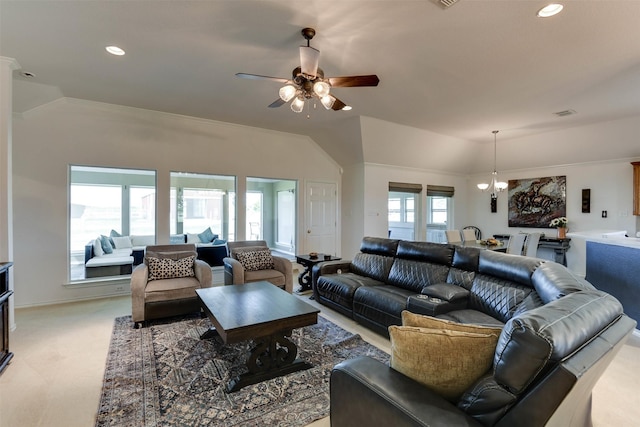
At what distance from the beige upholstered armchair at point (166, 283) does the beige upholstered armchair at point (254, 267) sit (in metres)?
0.43

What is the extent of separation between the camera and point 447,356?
1230 mm

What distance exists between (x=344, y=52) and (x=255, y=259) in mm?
3065

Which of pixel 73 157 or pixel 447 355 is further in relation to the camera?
pixel 73 157

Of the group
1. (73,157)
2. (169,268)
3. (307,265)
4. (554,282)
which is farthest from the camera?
(307,265)

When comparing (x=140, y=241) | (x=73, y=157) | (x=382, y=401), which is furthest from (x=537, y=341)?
(x=140, y=241)

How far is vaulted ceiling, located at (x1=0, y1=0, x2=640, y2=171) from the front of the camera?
2348 millimetres

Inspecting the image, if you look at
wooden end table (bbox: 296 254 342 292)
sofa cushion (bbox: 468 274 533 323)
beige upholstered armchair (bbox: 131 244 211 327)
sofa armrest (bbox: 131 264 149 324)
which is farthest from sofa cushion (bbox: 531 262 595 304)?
sofa armrest (bbox: 131 264 149 324)

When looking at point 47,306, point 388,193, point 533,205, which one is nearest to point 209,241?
point 47,306

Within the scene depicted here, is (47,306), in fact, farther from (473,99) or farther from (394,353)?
(473,99)

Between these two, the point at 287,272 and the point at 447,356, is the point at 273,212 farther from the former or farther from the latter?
the point at 447,356

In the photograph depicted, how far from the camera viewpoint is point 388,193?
6707 mm

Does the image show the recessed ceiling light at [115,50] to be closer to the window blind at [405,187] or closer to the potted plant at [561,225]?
the window blind at [405,187]

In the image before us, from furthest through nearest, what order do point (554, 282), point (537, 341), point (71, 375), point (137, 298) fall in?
point (137, 298) → point (71, 375) → point (554, 282) → point (537, 341)

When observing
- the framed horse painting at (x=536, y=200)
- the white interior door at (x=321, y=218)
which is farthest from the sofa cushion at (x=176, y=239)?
the framed horse painting at (x=536, y=200)
